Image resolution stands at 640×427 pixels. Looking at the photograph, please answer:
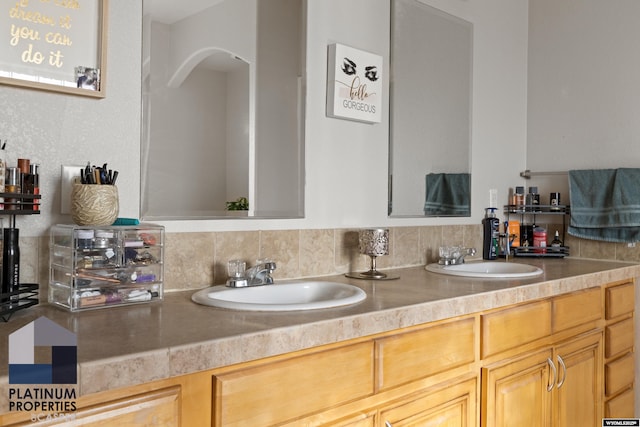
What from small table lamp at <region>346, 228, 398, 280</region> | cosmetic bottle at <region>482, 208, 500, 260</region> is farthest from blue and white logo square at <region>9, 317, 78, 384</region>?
cosmetic bottle at <region>482, 208, 500, 260</region>

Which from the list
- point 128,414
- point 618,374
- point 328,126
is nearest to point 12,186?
A: point 128,414

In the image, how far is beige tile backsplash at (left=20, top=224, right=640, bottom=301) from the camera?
148 centimetres

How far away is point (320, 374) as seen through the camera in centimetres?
116

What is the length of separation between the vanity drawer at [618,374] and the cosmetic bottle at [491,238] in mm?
658

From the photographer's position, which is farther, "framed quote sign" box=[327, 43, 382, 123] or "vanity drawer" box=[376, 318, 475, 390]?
"framed quote sign" box=[327, 43, 382, 123]

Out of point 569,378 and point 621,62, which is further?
point 621,62

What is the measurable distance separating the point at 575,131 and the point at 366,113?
1281 mm

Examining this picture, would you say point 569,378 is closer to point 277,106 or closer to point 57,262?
point 277,106

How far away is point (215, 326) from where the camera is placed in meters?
1.09

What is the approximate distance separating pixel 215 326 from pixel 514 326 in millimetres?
1025

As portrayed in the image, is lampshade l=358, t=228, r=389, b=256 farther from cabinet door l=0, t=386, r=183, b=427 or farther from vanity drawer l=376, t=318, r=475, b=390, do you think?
cabinet door l=0, t=386, r=183, b=427

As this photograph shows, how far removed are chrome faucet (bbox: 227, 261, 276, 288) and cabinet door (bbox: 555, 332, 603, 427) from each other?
1.06 metres

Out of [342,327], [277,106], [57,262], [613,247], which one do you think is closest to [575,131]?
[613,247]

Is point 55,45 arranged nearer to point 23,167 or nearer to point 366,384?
point 23,167
